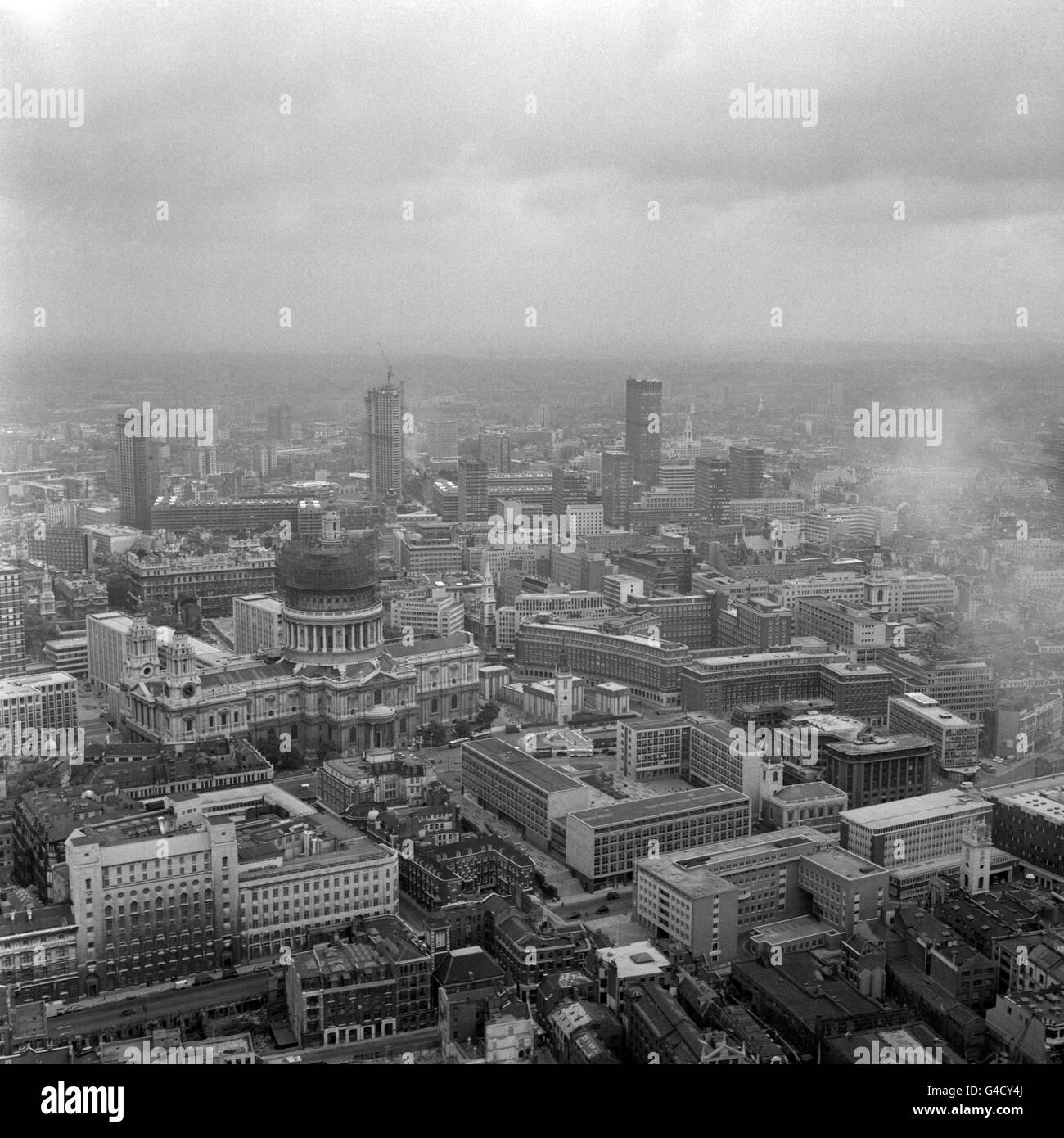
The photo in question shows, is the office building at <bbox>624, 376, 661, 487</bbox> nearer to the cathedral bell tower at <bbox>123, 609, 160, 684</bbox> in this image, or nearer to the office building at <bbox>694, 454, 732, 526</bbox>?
the office building at <bbox>694, 454, 732, 526</bbox>

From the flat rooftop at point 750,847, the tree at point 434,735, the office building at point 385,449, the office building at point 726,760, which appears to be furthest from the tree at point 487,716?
the office building at point 385,449

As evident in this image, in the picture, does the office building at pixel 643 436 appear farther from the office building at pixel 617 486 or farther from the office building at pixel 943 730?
the office building at pixel 943 730

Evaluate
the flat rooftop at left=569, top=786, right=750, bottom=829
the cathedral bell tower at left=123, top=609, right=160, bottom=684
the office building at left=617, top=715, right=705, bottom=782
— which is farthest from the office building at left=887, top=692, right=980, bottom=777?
the cathedral bell tower at left=123, top=609, right=160, bottom=684

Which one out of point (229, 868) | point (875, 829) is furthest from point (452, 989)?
point (875, 829)

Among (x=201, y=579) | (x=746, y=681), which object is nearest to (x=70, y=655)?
(x=201, y=579)

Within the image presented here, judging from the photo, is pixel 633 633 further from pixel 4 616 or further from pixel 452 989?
pixel 452 989

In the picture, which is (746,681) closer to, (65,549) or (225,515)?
(65,549)
